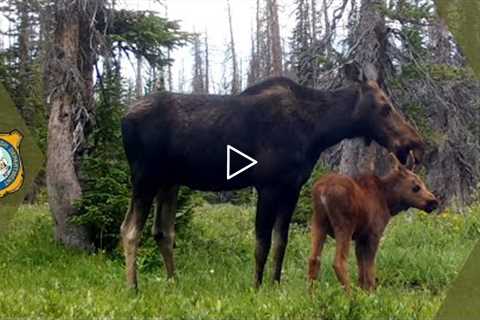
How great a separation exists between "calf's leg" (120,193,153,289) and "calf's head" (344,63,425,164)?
8.21 ft

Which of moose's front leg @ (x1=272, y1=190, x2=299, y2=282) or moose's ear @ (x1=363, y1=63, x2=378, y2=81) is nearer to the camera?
moose's front leg @ (x1=272, y1=190, x2=299, y2=282)

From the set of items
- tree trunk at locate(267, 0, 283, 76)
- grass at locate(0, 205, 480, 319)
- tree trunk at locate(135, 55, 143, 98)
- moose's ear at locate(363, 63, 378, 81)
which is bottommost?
grass at locate(0, 205, 480, 319)

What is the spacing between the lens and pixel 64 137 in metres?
11.6

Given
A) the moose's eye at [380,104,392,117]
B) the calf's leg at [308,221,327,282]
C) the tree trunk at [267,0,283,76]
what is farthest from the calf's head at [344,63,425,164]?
the tree trunk at [267,0,283,76]

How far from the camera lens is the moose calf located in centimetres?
721

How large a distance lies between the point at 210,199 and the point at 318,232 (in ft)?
32.8

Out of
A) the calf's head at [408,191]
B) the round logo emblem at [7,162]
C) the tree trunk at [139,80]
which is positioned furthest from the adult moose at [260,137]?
Result: the tree trunk at [139,80]

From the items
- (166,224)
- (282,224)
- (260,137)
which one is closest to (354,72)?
(260,137)

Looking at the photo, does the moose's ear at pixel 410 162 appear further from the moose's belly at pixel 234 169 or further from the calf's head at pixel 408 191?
the moose's belly at pixel 234 169

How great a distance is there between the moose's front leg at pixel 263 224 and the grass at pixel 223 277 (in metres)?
0.26

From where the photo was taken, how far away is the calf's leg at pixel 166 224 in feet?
27.8

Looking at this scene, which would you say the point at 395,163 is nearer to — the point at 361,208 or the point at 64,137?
the point at 361,208

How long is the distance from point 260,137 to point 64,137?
4908 mm

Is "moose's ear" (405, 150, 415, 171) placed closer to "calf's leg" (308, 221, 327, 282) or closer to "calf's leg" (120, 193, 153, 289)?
"calf's leg" (308, 221, 327, 282)
